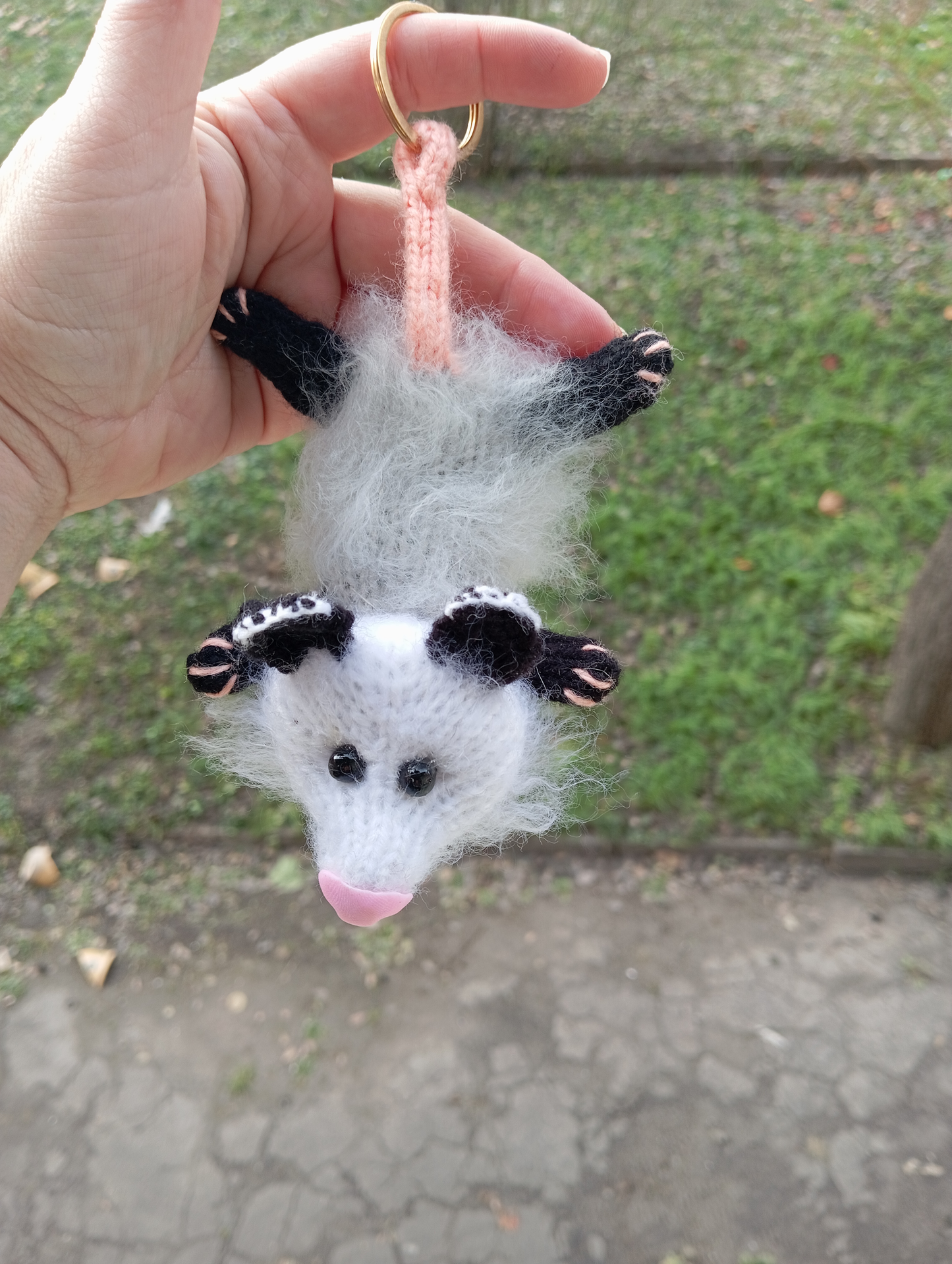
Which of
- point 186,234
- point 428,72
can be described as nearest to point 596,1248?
point 186,234

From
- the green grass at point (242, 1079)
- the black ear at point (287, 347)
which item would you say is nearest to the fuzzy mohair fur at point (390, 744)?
the black ear at point (287, 347)

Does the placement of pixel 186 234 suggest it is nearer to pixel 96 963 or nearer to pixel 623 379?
pixel 623 379

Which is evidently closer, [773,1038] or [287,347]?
[287,347]

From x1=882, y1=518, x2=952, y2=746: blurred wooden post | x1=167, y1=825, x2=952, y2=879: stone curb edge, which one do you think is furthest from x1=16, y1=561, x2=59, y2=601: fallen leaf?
x1=882, y1=518, x2=952, y2=746: blurred wooden post

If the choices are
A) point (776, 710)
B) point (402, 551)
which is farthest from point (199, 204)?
point (776, 710)

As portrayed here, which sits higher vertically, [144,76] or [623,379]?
[144,76]

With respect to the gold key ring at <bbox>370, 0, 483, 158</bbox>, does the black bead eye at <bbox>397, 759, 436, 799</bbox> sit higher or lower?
lower

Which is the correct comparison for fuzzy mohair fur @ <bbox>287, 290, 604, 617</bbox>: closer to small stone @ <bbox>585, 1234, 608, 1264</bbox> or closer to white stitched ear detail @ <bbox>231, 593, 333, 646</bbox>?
white stitched ear detail @ <bbox>231, 593, 333, 646</bbox>

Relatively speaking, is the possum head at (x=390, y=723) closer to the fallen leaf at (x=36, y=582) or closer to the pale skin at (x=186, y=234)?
the pale skin at (x=186, y=234)
